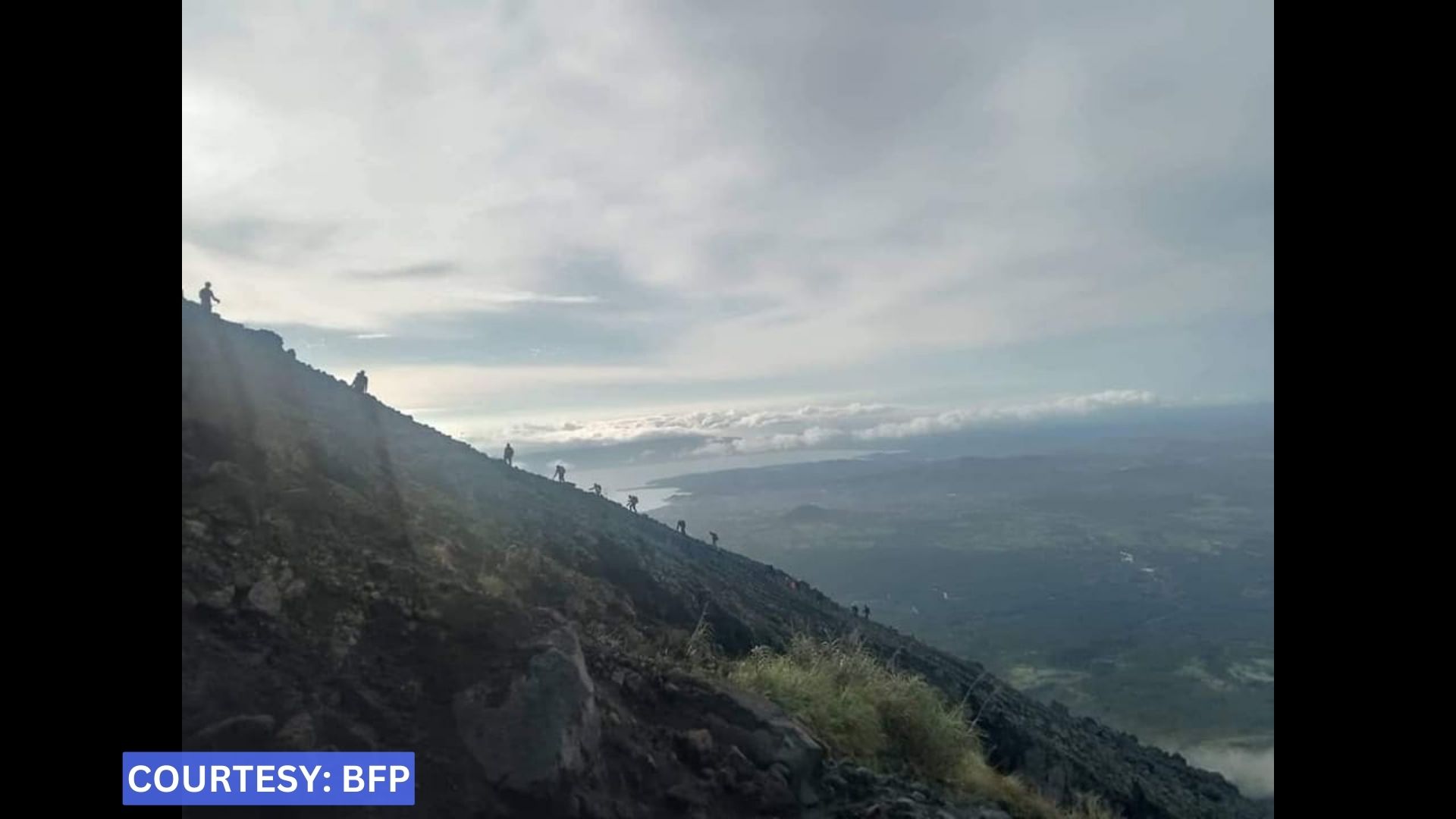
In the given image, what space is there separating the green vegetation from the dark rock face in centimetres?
43

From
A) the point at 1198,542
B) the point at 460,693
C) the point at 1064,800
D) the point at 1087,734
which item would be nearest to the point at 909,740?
the point at 1064,800

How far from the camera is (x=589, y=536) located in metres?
11.2

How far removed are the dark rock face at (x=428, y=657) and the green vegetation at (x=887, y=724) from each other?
432 mm

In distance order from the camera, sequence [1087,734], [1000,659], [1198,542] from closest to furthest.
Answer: [1087,734] → [1000,659] → [1198,542]

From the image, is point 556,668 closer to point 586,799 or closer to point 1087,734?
point 586,799

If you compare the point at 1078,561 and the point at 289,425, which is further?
the point at 1078,561

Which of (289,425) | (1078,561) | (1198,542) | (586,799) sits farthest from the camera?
(1078,561)

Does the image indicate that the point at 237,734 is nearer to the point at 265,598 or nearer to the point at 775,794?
the point at 265,598

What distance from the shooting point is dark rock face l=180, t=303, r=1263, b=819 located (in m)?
4.79

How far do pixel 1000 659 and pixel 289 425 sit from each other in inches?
889

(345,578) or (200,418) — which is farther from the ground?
(200,418)

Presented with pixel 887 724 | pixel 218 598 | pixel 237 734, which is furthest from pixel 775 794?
pixel 218 598

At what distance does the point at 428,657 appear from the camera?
542cm

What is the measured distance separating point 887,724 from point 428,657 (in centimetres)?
390
